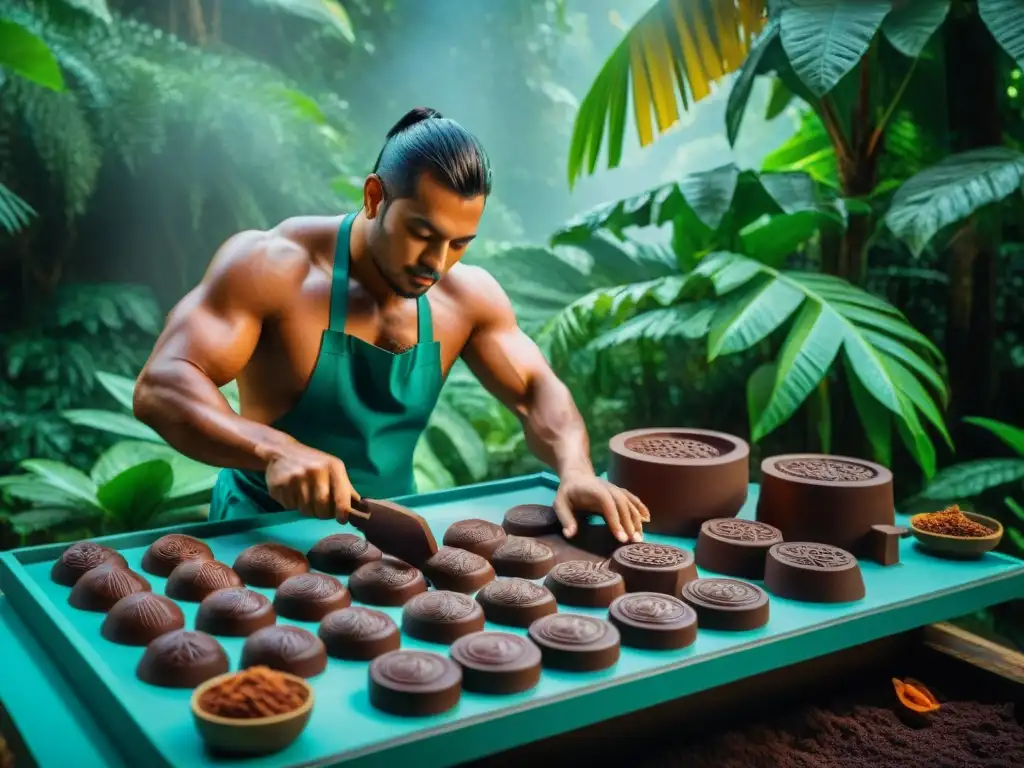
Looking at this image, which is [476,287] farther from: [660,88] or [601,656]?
[660,88]

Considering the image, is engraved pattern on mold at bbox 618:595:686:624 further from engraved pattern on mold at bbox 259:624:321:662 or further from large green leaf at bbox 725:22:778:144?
large green leaf at bbox 725:22:778:144

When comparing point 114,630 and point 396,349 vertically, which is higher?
point 396,349

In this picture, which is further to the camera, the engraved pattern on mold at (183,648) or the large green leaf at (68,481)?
the large green leaf at (68,481)

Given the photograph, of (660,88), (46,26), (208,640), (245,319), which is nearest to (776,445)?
(660,88)

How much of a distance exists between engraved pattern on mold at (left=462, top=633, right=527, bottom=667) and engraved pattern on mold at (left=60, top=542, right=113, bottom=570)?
0.63 metres

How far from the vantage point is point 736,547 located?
4.84 ft

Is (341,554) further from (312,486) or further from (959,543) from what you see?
(959,543)

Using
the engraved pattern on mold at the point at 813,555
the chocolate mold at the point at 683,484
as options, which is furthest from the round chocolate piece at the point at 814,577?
the chocolate mold at the point at 683,484

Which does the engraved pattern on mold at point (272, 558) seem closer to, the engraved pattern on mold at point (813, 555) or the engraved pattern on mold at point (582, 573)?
the engraved pattern on mold at point (582, 573)

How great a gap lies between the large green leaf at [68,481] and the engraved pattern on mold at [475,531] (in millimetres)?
2018

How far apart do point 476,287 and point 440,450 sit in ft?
5.97

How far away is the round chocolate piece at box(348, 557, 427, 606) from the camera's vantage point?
1.33 metres

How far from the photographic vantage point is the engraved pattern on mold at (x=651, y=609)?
1.22 metres

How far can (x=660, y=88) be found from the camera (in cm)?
345
